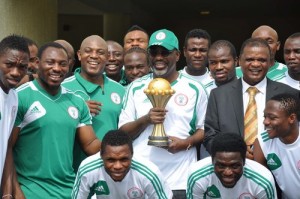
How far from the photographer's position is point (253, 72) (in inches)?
233

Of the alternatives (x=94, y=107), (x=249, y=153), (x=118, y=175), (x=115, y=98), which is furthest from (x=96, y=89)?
(x=249, y=153)

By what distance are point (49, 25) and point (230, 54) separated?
587 cm

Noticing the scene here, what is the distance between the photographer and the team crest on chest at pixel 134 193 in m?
5.45

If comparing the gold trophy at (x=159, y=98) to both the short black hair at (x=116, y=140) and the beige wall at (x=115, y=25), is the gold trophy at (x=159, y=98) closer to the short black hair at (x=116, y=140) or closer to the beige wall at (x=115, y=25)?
the short black hair at (x=116, y=140)

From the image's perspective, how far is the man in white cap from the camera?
578 centimetres

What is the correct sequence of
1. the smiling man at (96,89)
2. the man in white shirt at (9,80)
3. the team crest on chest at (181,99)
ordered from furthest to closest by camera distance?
the smiling man at (96,89)
the team crest on chest at (181,99)
the man in white shirt at (9,80)

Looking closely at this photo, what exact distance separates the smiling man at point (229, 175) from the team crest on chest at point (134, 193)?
0.41 m

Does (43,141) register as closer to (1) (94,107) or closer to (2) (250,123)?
(1) (94,107)

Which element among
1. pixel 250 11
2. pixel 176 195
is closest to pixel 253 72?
pixel 176 195

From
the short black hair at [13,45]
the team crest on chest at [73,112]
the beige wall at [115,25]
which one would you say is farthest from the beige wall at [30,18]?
the short black hair at [13,45]

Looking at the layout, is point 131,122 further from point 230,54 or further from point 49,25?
point 49,25

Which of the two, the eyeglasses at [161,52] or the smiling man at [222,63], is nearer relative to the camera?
the eyeglasses at [161,52]

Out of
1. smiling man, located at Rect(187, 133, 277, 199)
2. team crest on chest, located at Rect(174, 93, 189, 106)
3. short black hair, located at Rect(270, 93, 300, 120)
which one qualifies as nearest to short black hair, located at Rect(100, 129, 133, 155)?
smiling man, located at Rect(187, 133, 277, 199)

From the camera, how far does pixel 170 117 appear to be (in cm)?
586
